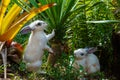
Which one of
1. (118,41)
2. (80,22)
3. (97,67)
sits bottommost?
(97,67)

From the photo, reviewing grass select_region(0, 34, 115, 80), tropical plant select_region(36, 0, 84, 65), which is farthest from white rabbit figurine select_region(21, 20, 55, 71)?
tropical plant select_region(36, 0, 84, 65)

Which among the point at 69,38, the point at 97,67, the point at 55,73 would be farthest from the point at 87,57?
the point at 69,38

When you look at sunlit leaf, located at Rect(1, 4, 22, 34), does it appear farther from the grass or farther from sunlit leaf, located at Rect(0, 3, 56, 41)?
the grass

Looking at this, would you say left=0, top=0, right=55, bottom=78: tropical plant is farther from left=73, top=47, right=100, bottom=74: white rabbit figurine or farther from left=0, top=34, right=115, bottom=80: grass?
left=73, top=47, right=100, bottom=74: white rabbit figurine

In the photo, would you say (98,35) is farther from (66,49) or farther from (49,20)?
(49,20)

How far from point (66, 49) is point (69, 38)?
0.72 feet

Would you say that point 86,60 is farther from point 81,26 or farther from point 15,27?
point 15,27

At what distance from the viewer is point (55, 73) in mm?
2428

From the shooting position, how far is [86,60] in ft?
8.30

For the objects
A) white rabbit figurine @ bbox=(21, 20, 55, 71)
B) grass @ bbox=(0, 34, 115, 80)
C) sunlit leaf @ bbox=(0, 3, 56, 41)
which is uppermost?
sunlit leaf @ bbox=(0, 3, 56, 41)

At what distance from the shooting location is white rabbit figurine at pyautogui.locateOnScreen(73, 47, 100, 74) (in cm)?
249

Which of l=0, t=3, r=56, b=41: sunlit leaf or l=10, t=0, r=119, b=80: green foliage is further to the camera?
l=10, t=0, r=119, b=80: green foliage

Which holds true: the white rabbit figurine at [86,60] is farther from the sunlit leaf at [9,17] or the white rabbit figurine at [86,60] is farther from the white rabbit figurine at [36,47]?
the sunlit leaf at [9,17]

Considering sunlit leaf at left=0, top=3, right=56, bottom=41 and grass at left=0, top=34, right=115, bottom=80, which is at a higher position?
sunlit leaf at left=0, top=3, right=56, bottom=41
